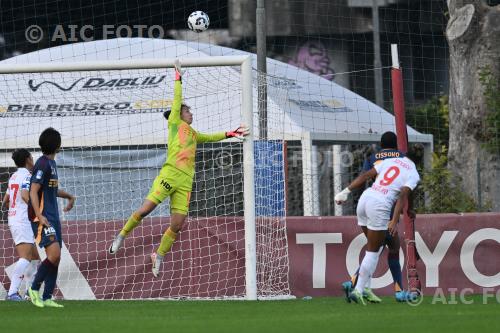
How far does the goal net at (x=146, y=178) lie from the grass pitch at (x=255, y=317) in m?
1.90

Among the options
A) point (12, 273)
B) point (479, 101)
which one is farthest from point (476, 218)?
point (12, 273)

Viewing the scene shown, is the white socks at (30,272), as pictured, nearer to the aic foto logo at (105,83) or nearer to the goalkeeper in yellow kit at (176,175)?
the goalkeeper in yellow kit at (176,175)

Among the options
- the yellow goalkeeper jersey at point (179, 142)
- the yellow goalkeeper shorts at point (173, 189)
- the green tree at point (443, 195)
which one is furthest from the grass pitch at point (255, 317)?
the green tree at point (443, 195)

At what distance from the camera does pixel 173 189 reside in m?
14.6

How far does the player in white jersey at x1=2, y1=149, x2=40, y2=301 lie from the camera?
1488cm

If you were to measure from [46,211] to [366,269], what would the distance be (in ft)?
11.3

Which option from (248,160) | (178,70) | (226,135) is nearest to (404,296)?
(248,160)

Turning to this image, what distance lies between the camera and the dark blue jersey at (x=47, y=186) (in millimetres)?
12828

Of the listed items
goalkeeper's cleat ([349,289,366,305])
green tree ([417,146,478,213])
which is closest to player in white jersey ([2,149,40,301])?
goalkeeper's cleat ([349,289,366,305])

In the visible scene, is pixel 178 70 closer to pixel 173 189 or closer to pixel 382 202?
pixel 173 189

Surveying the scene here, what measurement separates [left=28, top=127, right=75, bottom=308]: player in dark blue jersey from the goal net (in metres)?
2.42

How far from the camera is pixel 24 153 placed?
14.9 metres

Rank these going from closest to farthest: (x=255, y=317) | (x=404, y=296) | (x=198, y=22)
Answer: (x=255, y=317) < (x=404, y=296) < (x=198, y=22)

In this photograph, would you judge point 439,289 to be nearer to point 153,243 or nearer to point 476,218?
point 476,218
